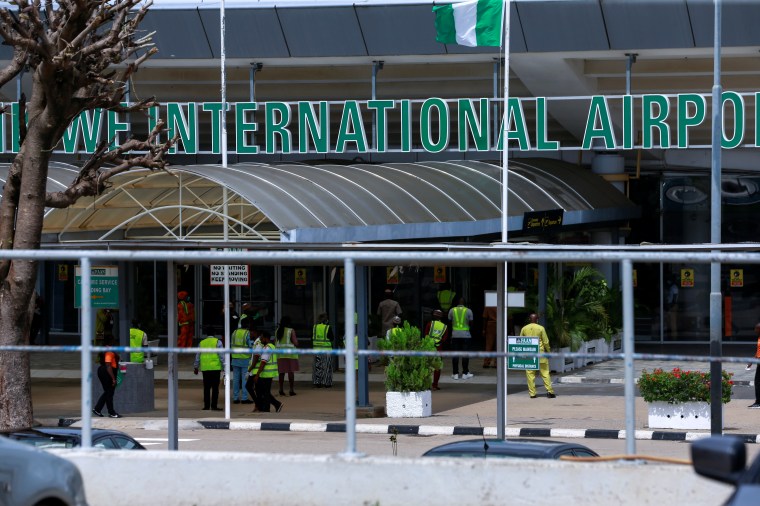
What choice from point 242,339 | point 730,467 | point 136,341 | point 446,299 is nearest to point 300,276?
point 446,299

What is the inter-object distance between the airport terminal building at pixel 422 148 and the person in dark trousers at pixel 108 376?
117cm

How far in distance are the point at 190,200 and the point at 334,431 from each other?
7.68 m

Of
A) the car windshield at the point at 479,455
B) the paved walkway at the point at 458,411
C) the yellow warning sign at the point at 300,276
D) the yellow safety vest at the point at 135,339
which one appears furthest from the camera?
the yellow warning sign at the point at 300,276

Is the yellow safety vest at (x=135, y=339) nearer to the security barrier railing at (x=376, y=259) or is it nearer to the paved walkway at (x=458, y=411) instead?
the paved walkway at (x=458, y=411)

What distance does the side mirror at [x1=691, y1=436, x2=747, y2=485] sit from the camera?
547 centimetres

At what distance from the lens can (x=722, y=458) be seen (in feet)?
18.0

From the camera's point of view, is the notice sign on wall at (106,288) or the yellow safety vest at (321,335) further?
the yellow safety vest at (321,335)

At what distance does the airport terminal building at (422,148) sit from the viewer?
1034 inches

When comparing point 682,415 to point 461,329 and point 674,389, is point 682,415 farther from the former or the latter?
point 461,329

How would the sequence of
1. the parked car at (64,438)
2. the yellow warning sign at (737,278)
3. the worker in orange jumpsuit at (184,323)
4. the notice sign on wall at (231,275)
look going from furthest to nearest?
A: 1. the yellow warning sign at (737,278)
2. the worker in orange jumpsuit at (184,323)
3. the notice sign on wall at (231,275)
4. the parked car at (64,438)

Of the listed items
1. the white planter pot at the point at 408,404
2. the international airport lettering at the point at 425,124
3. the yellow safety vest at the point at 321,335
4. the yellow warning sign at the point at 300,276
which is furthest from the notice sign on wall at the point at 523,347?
the yellow warning sign at the point at 300,276

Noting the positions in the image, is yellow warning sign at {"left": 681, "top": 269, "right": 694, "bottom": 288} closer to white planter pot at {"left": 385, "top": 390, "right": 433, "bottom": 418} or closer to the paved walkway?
the paved walkway

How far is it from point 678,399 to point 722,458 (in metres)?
15.9

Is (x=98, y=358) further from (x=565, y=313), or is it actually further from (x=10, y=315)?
(x=565, y=313)
